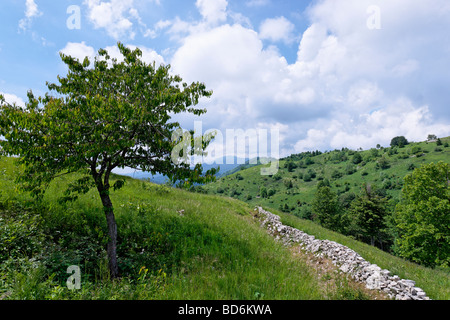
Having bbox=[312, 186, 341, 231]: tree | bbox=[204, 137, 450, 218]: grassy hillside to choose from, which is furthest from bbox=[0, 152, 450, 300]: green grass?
bbox=[204, 137, 450, 218]: grassy hillside

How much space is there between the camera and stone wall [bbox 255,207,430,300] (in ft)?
21.5

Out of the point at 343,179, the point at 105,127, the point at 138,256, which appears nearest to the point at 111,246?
the point at 138,256

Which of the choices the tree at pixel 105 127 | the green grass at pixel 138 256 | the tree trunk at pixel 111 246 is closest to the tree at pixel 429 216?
the green grass at pixel 138 256

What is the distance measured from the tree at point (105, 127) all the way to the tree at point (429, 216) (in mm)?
31143

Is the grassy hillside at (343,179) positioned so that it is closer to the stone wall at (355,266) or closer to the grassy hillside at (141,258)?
the stone wall at (355,266)

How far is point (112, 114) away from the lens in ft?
18.5

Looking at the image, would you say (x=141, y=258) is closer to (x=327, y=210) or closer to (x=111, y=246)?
(x=111, y=246)

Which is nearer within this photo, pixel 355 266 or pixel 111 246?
pixel 111 246

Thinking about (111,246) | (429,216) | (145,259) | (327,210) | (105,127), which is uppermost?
(105,127)

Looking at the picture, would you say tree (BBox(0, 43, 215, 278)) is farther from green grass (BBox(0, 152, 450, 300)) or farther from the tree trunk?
green grass (BBox(0, 152, 450, 300))

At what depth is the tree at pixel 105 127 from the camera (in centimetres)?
540

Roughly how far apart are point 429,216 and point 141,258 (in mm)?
32577

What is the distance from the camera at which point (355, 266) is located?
343 inches

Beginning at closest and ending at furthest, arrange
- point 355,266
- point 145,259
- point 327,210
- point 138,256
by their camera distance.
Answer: point 145,259 < point 138,256 < point 355,266 < point 327,210
